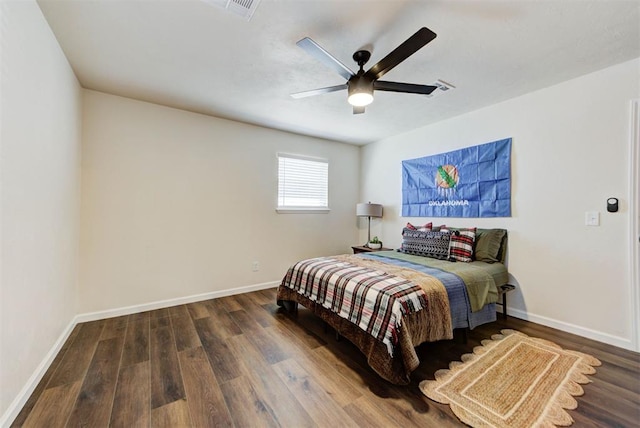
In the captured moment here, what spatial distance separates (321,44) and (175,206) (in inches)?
99.7

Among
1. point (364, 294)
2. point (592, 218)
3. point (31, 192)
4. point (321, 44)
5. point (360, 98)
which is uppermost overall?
point (321, 44)

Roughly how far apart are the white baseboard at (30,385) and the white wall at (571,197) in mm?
4162

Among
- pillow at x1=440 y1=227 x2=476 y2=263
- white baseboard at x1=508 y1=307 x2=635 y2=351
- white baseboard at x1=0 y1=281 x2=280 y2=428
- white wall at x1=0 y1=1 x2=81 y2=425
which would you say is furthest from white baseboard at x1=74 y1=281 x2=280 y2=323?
white baseboard at x1=508 y1=307 x2=635 y2=351

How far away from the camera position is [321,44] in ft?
6.71

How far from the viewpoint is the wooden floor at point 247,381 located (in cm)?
149

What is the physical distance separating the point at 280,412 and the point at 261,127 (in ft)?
11.5

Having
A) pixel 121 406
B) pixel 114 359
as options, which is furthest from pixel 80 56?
pixel 121 406

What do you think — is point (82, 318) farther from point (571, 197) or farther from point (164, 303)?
point (571, 197)

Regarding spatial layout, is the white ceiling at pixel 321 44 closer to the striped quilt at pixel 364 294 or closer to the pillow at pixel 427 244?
the pillow at pixel 427 244

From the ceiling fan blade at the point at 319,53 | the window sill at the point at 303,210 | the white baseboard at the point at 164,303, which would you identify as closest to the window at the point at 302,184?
the window sill at the point at 303,210

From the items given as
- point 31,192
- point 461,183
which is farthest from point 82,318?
point 461,183

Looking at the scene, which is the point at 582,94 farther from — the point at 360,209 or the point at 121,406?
the point at 121,406

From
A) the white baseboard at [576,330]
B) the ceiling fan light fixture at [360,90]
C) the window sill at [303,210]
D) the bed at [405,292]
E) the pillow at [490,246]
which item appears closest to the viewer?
the bed at [405,292]

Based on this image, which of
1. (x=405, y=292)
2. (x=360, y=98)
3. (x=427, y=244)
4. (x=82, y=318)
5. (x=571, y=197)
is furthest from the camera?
(x=427, y=244)
